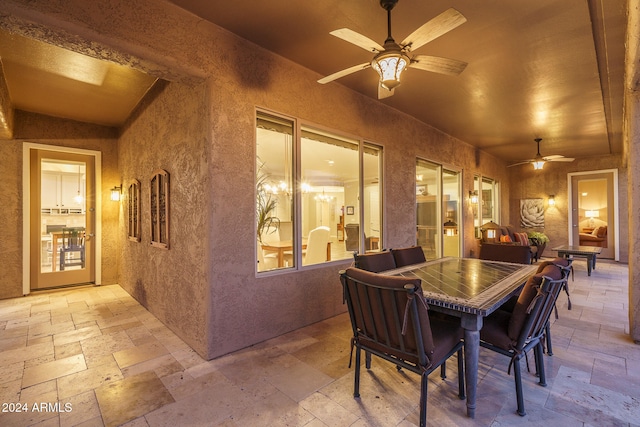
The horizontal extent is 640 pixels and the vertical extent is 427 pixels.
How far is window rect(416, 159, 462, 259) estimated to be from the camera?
556 cm

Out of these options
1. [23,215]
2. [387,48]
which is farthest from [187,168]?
[23,215]

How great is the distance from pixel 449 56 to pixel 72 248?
6516 millimetres

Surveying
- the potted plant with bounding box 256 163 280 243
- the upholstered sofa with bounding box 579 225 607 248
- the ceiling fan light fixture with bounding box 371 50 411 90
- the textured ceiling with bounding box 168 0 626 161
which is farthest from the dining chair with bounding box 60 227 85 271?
the upholstered sofa with bounding box 579 225 607 248

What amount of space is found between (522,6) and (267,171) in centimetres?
262

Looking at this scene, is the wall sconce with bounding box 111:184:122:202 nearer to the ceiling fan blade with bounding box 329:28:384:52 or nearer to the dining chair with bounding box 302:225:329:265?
the dining chair with bounding box 302:225:329:265

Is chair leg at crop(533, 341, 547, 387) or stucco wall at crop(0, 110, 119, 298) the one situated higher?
stucco wall at crop(0, 110, 119, 298)

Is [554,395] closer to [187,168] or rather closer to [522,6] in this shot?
[522,6]

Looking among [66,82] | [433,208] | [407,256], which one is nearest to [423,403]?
[407,256]

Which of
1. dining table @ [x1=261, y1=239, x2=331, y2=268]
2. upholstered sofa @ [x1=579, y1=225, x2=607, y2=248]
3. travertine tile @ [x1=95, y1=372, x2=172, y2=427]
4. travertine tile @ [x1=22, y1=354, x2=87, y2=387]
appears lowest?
travertine tile @ [x1=22, y1=354, x2=87, y2=387]

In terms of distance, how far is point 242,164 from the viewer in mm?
2764

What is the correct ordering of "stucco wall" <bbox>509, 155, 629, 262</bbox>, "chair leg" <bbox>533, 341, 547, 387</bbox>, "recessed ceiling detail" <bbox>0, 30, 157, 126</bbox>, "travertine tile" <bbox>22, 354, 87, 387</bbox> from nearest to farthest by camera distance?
"chair leg" <bbox>533, 341, 547, 387</bbox> → "travertine tile" <bbox>22, 354, 87, 387</bbox> → "recessed ceiling detail" <bbox>0, 30, 157, 126</bbox> → "stucco wall" <bbox>509, 155, 629, 262</bbox>

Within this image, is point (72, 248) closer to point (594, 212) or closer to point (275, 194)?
point (275, 194)

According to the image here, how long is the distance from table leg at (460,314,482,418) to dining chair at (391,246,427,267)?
53.5 inches

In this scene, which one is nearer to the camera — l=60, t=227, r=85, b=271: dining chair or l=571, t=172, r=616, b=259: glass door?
l=60, t=227, r=85, b=271: dining chair
